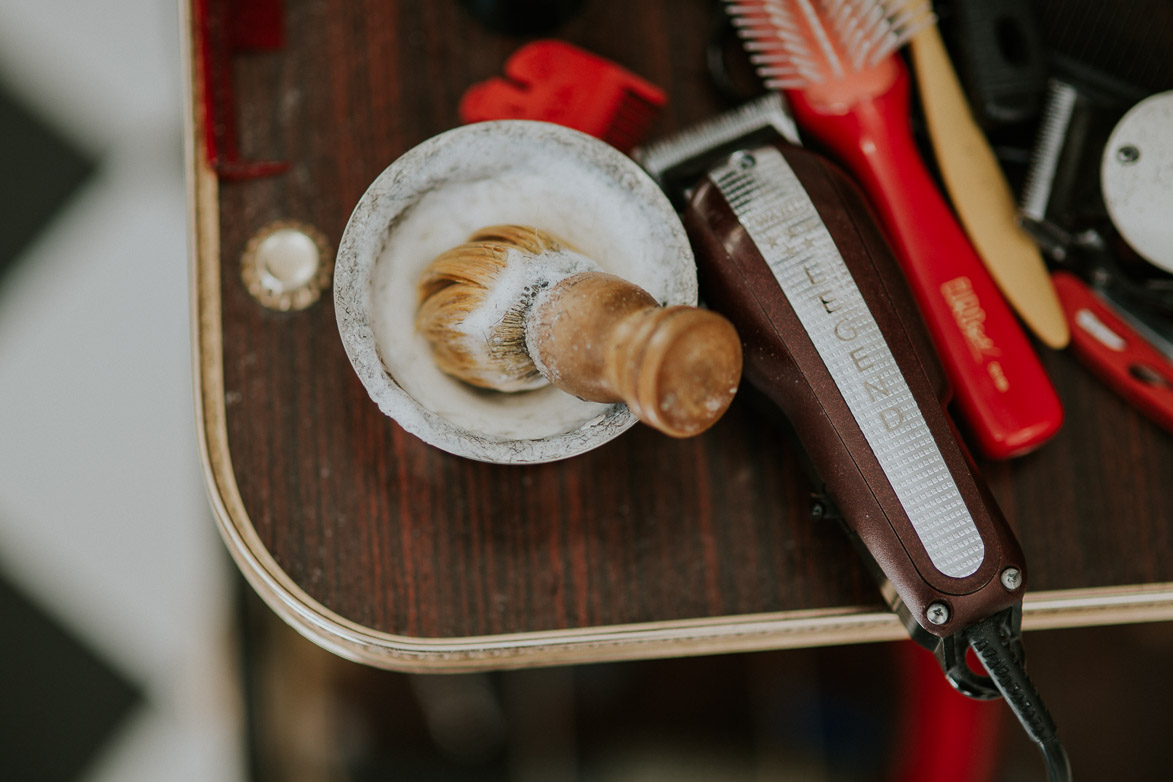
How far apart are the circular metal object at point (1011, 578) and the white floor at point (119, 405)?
72 cm

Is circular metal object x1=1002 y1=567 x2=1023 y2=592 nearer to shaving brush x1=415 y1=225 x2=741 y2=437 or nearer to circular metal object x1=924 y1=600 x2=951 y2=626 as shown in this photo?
circular metal object x1=924 y1=600 x2=951 y2=626

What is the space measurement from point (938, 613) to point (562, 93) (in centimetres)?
34

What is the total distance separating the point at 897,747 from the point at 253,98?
2.39 feet

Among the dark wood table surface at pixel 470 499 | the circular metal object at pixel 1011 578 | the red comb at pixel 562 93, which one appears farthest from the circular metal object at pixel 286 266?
the circular metal object at pixel 1011 578

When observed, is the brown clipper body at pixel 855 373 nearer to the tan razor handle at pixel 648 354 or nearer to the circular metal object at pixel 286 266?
the tan razor handle at pixel 648 354

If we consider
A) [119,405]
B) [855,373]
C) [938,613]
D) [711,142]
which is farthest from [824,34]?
[119,405]

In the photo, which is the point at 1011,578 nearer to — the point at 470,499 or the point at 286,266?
the point at 470,499

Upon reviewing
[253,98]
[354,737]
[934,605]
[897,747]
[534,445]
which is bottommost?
[897,747]

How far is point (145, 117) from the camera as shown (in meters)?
0.88

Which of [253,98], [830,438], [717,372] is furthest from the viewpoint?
[253,98]

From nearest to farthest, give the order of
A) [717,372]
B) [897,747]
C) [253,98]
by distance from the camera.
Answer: [717,372] < [253,98] < [897,747]

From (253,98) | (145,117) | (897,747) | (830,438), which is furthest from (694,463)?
(145,117)

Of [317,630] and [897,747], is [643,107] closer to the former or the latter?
[317,630]

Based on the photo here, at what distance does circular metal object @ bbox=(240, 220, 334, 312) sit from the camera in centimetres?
47
